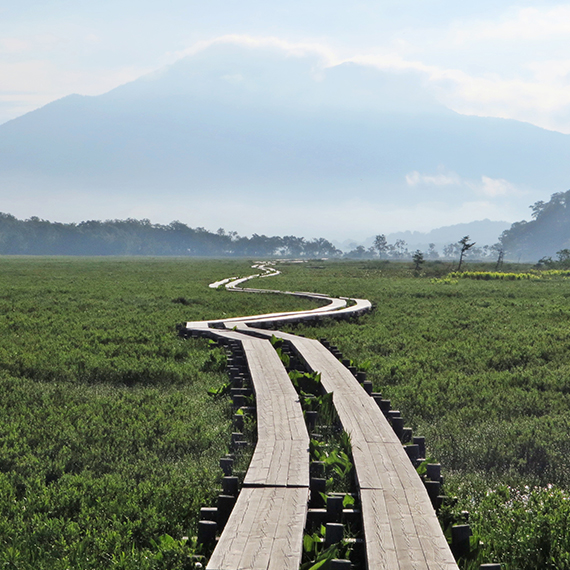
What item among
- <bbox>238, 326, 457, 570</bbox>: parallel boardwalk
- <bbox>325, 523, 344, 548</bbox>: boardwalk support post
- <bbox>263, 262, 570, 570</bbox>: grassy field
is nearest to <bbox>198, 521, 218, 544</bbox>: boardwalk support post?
<bbox>325, 523, 344, 548</bbox>: boardwalk support post

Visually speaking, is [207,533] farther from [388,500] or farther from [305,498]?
[388,500]

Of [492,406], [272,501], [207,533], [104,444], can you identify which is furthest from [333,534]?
[492,406]

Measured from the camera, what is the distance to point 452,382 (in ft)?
39.1

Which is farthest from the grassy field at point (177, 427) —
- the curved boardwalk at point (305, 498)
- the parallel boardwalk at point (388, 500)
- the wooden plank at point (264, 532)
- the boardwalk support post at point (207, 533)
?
the parallel boardwalk at point (388, 500)

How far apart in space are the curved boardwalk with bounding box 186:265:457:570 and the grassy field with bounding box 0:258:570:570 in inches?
30.6

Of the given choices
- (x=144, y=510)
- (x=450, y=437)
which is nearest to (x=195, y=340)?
(x=450, y=437)

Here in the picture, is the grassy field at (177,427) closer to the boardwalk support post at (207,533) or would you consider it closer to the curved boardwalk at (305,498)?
the boardwalk support post at (207,533)

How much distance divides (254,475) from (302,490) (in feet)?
2.10

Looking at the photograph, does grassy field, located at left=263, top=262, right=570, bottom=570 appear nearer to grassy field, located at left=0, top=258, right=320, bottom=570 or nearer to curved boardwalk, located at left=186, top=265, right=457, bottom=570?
curved boardwalk, located at left=186, top=265, right=457, bottom=570

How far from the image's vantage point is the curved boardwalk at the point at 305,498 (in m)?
4.29

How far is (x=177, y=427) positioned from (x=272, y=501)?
4009 millimetres

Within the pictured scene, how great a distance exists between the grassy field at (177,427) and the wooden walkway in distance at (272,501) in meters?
0.69

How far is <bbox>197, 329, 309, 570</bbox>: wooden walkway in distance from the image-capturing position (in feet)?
14.1

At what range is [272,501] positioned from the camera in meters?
5.25
